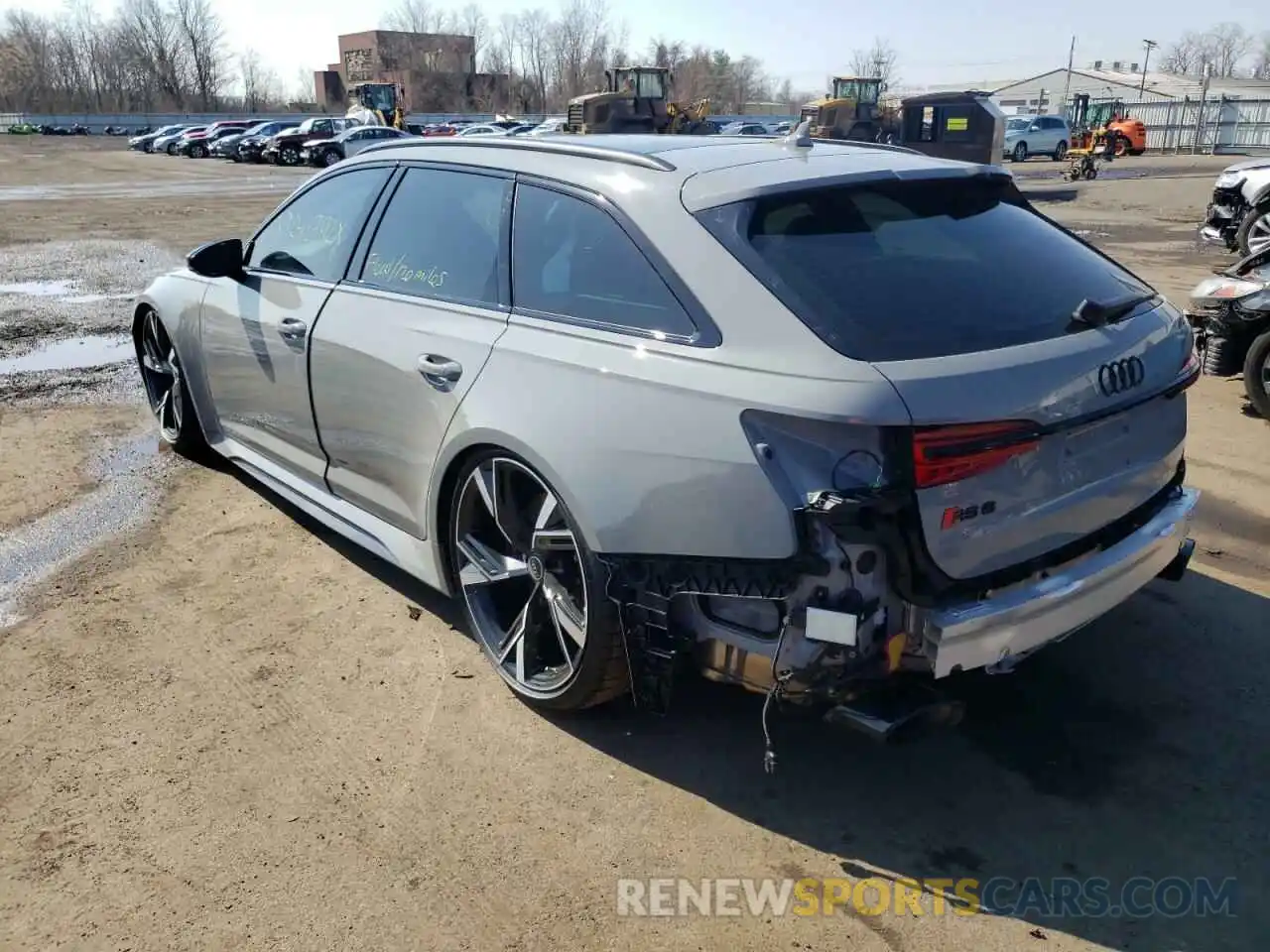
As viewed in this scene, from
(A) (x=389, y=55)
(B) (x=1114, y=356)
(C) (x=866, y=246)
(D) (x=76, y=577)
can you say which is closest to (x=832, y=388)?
(C) (x=866, y=246)

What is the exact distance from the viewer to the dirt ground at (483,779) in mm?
2480

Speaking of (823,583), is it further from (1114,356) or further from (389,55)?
(389,55)

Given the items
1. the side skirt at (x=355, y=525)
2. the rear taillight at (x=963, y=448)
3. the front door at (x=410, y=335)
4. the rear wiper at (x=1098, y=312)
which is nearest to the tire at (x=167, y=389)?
the side skirt at (x=355, y=525)

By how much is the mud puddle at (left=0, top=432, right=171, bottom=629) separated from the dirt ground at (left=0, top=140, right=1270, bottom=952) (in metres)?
0.04

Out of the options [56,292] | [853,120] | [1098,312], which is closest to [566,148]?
[1098,312]

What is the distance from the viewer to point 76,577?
4.29 m

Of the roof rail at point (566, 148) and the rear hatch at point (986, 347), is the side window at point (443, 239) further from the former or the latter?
the rear hatch at point (986, 347)

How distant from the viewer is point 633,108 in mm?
33156

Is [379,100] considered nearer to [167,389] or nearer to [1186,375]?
[167,389]

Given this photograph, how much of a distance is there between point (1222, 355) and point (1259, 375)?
0.44 metres

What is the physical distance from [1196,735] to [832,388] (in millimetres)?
1768

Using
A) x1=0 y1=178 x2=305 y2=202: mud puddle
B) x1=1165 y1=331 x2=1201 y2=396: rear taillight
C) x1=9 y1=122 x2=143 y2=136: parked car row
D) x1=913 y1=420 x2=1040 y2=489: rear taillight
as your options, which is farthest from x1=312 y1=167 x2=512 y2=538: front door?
x1=9 y1=122 x2=143 y2=136: parked car row

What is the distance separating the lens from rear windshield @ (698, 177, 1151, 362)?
2.59 metres

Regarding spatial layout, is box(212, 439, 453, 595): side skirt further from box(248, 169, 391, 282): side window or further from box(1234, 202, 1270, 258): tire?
box(1234, 202, 1270, 258): tire
